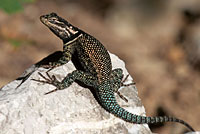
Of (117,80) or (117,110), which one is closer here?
(117,110)

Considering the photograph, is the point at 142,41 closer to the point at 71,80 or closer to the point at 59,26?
the point at 59,26

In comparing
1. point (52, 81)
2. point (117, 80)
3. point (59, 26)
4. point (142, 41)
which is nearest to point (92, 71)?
point (117, 80)

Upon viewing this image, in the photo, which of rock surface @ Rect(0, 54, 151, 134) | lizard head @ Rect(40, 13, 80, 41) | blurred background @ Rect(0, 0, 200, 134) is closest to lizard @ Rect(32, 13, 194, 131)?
lizard head @ Rect(40, 13, 80, 41)

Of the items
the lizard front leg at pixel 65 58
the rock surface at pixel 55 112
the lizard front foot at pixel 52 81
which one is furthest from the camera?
the lizard front leg at pixel 65 58

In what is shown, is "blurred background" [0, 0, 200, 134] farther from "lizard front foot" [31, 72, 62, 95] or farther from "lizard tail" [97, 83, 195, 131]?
"lizard front foot" [31, 72, 62, 95]

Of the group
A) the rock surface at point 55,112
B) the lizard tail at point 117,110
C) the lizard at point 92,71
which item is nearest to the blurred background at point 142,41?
the lizard at point 92,71

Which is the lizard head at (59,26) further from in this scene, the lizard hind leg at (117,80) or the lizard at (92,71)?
the lizard hind leg at (117,80)

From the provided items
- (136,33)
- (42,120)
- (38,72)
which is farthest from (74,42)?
(136,33)
